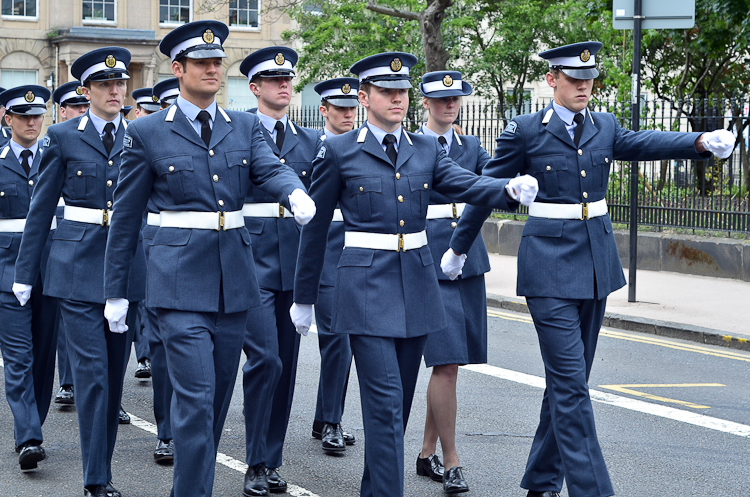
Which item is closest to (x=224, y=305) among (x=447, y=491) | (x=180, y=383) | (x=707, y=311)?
(x=180, y=383)

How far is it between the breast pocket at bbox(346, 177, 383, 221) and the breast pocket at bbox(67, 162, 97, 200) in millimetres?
1656

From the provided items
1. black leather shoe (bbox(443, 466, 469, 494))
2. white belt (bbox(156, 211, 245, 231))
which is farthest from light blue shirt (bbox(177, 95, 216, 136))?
black leather shoe (bbox(443, 466, 469, 494))

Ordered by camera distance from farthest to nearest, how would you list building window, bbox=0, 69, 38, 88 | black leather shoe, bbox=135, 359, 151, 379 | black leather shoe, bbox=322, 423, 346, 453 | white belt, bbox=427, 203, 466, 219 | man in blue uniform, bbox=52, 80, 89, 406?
building window, bbox=0, 69, 38, 88, black leather shoe, bbox=135, 359, 151, 379, man in blue uniform, bbox=52, 80, 89, 406, black leather shoe, bbox=322, 423, 346, 453, white belt, bbox=427, 203, 466, 219

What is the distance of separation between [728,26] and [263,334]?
15.4 m

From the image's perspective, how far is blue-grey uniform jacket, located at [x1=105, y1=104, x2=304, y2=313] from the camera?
4539mm

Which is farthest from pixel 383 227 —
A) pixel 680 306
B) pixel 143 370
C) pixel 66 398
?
pixel 680 306

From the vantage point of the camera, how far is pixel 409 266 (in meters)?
4.74

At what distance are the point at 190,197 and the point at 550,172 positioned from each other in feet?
5.51

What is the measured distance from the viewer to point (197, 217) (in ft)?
15.0

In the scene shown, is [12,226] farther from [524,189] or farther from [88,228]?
[524,189]

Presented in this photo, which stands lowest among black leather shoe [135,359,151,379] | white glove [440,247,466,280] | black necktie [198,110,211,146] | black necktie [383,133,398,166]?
black leather shoe [135,359,151,379]

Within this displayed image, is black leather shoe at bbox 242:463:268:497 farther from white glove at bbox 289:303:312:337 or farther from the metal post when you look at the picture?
the metal post

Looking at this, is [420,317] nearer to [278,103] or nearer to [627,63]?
[278,103]

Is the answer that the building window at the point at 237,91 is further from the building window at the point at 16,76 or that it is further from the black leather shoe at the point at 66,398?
the black leather shoe at the point at 66,398
